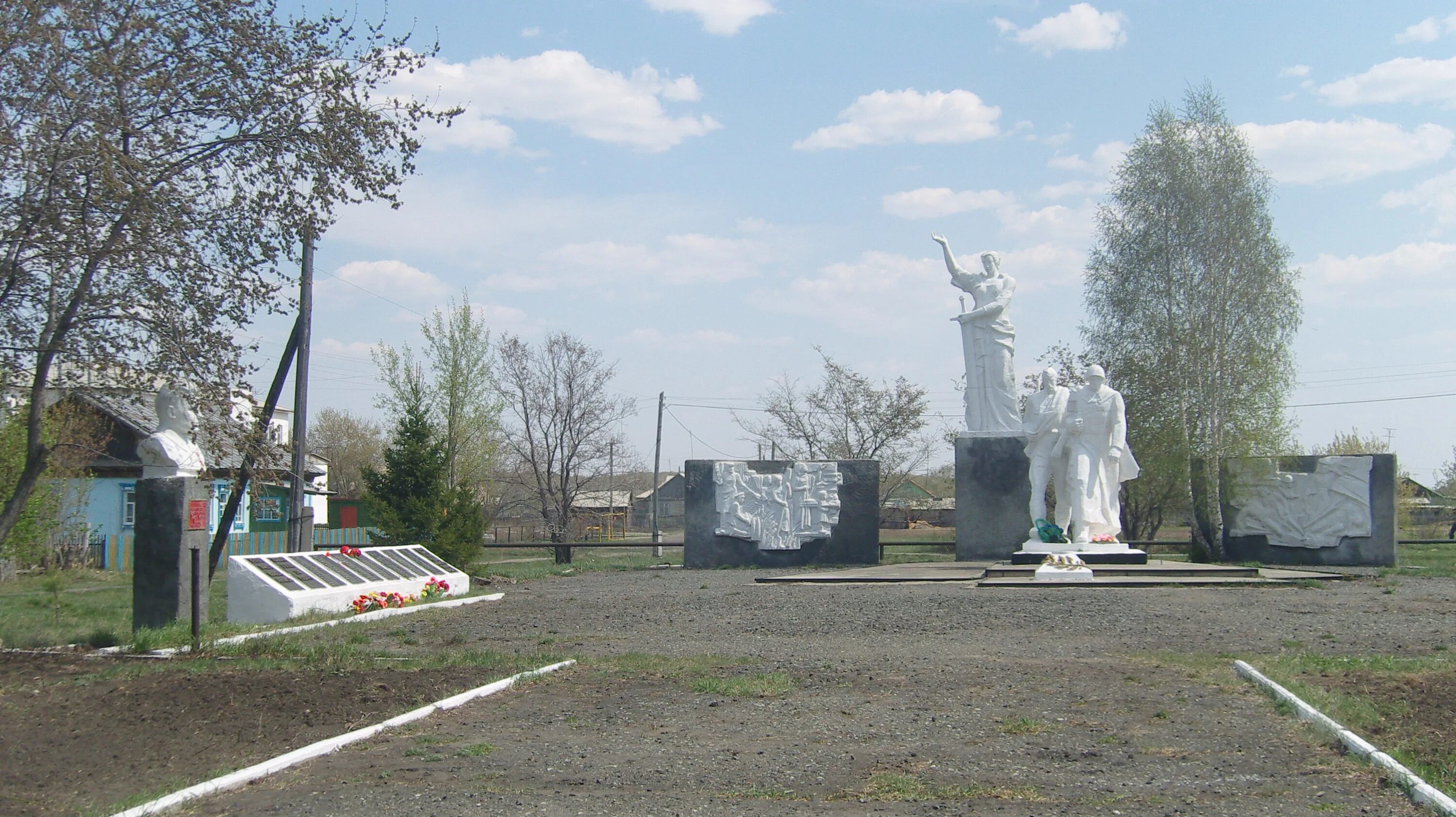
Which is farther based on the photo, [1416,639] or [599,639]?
[599,639]

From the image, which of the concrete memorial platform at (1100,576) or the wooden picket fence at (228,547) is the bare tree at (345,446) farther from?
the concrete memorial platform at (1100,576)

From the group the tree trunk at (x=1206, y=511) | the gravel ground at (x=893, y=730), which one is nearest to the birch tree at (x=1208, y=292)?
the tree trunk at (x=1206, y=511)

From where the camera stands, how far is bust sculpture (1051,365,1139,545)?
58.6 feet

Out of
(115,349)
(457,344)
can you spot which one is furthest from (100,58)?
(457,344)

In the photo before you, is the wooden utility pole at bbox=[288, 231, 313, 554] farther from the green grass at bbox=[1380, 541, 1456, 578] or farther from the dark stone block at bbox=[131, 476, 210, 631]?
the green grass at bbox=[1380, 541, 1456, 578]

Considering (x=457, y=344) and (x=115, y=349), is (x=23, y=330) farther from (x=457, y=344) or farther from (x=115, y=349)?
(x=457, y=344)

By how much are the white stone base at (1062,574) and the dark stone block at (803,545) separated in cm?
627

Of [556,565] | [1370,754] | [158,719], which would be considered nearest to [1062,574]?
[1370,754]

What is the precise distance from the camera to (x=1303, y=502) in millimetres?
21812

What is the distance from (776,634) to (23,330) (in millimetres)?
6937

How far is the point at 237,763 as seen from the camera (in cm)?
573

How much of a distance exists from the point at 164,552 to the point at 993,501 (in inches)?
569

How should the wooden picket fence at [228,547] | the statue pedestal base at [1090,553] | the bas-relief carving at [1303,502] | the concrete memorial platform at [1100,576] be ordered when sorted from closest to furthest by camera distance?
the concrete memorial platform at [1100,576] → the statue pedestal base at [1090,553] → the bas-relief carving at [1303,502] → the wooden picket fence at [228,547]

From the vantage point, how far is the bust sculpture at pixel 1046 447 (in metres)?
18.3
